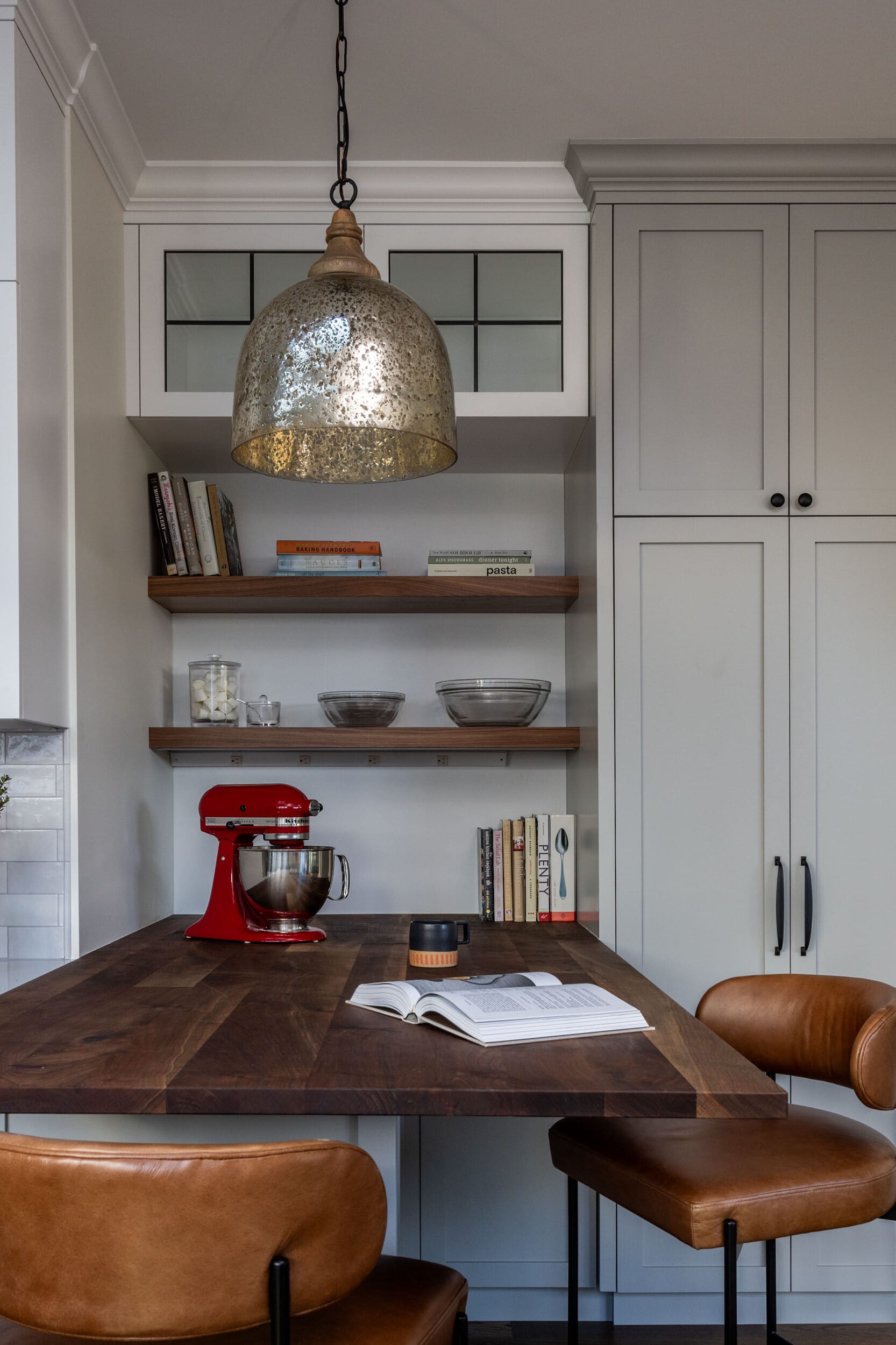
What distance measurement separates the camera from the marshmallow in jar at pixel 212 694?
2.72 metres

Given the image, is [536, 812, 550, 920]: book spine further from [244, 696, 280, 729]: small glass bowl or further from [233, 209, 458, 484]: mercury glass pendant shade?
[233, 209, 458, 484]: mercury glass pendant shade

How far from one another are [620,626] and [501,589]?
0.35 m

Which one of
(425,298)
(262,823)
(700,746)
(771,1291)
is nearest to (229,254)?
(425,298)

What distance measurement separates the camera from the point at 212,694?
8.91 ft

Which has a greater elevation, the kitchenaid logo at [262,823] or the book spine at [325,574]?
the book spine at [325,574]

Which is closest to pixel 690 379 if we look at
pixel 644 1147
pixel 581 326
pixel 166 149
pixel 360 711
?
pixel 581 326

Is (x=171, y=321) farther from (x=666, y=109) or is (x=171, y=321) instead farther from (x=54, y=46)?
(x=666, y=109)

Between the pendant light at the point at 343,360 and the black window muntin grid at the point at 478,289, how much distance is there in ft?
3.36

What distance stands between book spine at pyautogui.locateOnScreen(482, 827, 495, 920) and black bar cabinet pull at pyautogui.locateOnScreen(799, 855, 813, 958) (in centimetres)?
74

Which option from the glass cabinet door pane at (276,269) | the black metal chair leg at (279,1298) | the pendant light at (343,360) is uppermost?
the glass cabinet door pane at (276,269)

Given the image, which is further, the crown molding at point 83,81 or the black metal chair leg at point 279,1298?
the crown molding at point 83,81

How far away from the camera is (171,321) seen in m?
2.58

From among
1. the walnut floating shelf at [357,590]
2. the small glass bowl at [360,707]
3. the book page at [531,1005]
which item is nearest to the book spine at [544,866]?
the small glass bowl at [360,707]

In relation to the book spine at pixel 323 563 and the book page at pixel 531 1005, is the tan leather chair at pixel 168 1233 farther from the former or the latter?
the book spine at pixel 323 563
